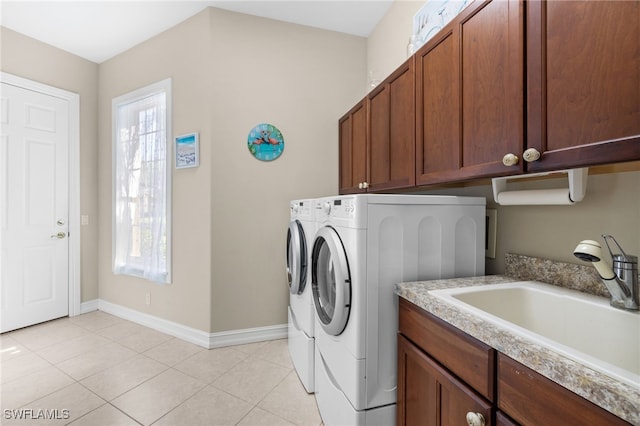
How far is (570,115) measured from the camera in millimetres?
A: 844

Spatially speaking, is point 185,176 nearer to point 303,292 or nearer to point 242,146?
point 242,146

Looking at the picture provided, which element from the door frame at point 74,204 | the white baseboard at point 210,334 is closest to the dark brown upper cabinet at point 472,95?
the white baseboard at point 210,334

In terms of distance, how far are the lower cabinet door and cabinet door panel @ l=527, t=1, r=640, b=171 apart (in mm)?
740

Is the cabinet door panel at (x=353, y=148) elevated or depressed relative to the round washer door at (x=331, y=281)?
elevated

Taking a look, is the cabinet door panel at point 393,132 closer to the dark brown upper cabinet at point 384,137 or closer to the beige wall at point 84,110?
the dark brown upper cabinet at point 384,137

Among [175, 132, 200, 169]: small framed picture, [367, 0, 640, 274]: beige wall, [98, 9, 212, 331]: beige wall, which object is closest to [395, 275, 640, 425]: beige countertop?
[367, 0, 640, 274]: beige wall

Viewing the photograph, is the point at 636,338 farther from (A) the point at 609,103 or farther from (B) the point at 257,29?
(B) the point at 257,29

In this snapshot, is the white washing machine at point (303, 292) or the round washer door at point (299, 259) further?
the round washer door at point (299, 259)

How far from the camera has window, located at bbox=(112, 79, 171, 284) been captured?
2771mm

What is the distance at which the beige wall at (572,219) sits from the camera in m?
1.02

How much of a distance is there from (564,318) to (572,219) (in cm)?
40

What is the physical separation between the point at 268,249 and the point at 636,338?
2.26 metres

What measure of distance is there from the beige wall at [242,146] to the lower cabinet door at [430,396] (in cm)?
161

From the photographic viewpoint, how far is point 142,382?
1.98m
